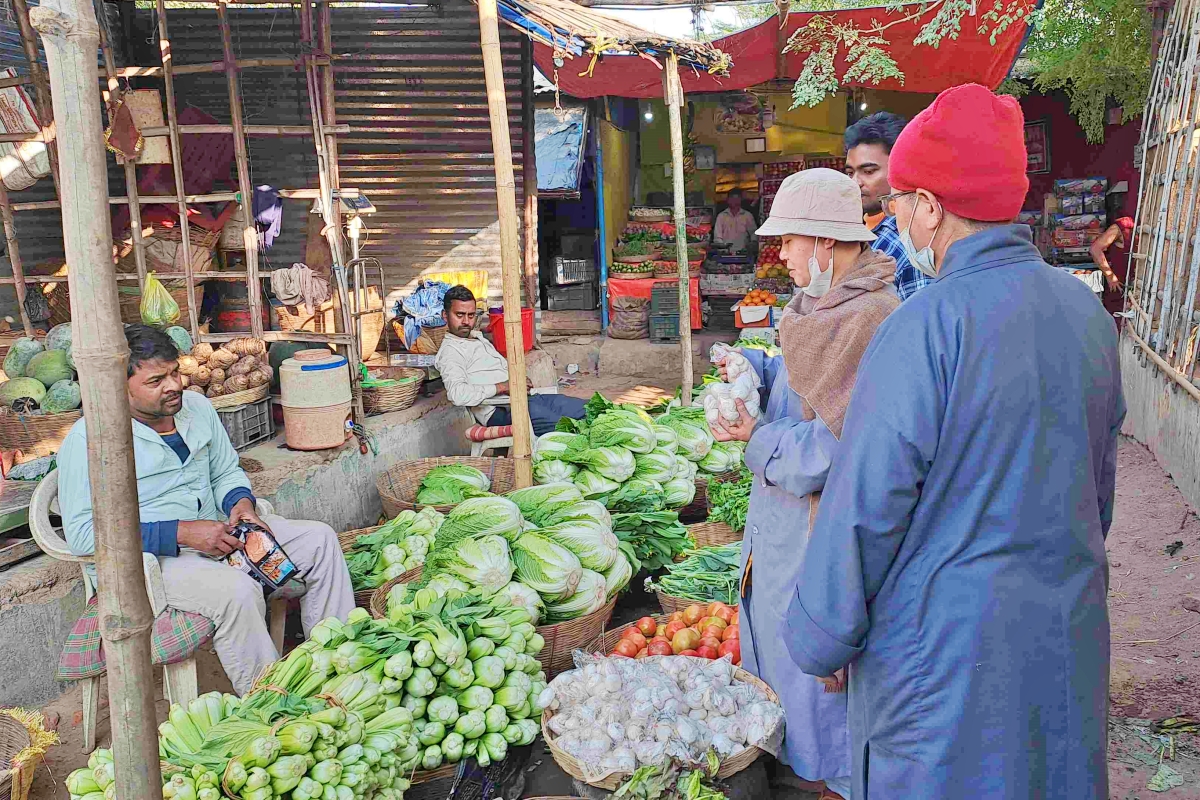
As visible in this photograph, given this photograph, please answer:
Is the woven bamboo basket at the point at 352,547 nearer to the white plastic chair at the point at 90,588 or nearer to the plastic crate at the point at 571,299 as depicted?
the white plastic chair at the point at 90,588

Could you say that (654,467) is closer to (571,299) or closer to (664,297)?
(664,297)

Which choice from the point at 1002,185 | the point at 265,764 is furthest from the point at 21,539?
the point at 1002,185

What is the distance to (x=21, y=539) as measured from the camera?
4.12 metres

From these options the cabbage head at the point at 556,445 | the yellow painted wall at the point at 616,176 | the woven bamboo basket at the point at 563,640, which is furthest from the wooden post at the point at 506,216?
the yellow painted wall at the point at 616,176

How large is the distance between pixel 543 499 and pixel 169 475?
1.67 meters

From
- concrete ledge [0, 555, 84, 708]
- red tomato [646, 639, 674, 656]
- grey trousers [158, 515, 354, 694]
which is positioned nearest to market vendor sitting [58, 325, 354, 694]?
grey trousers [158, 515, 354, 694]

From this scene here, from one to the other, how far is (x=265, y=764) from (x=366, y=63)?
7.36 m

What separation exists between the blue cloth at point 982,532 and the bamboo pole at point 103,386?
123 cm

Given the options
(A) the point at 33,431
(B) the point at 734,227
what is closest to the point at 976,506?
(A) the point at 33,431

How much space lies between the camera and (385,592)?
379 cm

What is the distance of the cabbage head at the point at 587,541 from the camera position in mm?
3801

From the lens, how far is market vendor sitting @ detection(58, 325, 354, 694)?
3312 millimetres

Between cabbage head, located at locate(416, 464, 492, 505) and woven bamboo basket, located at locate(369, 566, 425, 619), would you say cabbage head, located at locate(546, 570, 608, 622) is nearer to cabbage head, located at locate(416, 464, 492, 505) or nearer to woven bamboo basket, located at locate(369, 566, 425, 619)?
woven bamboo basket, located at locate(369, 566, 425, 619)

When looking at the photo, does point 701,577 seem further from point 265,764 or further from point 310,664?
point 265,764
